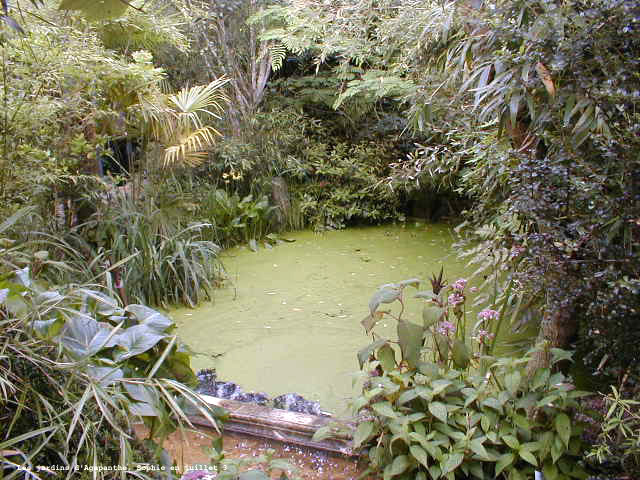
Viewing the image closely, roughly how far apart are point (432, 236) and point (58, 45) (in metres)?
4.35

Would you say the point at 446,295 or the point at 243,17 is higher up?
the point at 243,17

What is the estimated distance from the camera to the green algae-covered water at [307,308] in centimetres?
346

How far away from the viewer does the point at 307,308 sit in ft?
14.7

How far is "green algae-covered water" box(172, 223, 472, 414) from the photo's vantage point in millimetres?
3459

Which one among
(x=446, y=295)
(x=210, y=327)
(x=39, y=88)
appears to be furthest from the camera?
(x=210, y=327)

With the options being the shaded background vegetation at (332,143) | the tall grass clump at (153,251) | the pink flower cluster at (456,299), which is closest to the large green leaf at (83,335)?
the shaded background vegetation at (332,143)

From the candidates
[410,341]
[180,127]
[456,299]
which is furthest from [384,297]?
[180,127]

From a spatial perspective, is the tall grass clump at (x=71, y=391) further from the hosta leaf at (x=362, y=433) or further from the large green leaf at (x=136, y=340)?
the hosta leaf at (x=362, y=433)

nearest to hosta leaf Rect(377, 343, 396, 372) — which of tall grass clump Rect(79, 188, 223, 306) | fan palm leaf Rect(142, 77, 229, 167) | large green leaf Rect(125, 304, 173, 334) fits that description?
large green leaf Rect(125, 304, 173, 334)

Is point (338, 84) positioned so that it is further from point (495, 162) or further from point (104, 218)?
point (495, 162)

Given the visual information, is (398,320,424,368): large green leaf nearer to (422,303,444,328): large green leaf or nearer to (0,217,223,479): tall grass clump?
(422,303,444,328): large green leaf

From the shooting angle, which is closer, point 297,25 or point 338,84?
point 297,25

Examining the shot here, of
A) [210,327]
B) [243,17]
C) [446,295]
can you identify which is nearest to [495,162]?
[446,295]

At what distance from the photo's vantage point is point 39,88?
10.8ft
